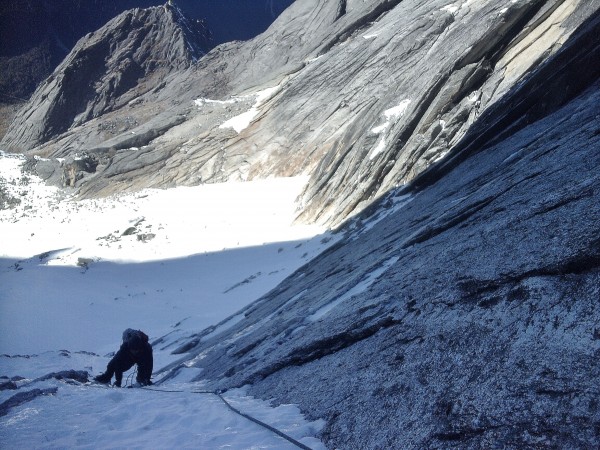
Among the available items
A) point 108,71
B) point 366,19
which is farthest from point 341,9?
point 108,71

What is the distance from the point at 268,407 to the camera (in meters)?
4.75

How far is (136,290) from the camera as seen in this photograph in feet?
65.0

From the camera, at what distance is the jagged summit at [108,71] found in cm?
5497

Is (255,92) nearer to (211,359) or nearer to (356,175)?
(356,175)

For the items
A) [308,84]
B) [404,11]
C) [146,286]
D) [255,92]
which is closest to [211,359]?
[146,286]

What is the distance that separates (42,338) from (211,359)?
1000cm

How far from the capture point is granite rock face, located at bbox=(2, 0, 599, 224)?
15977 millimetres

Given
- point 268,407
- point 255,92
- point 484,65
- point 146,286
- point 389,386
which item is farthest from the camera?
point 255,92

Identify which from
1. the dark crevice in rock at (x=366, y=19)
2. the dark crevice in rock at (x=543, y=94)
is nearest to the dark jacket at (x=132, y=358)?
the dark crevice in rock at (x=543, y=94)

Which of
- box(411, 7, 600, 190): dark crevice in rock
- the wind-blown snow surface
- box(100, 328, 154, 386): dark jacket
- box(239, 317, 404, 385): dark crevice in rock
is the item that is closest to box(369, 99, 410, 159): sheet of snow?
the wind-blown snow surface

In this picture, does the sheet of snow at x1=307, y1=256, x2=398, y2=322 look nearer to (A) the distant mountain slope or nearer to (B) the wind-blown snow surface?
(B) the wind-blown snow surface

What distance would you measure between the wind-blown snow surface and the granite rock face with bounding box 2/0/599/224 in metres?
2.99

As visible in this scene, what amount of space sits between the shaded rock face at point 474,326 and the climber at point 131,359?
3.63 ft

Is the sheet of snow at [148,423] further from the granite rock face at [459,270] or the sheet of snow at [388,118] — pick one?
the sheet of snow at [388,118]
